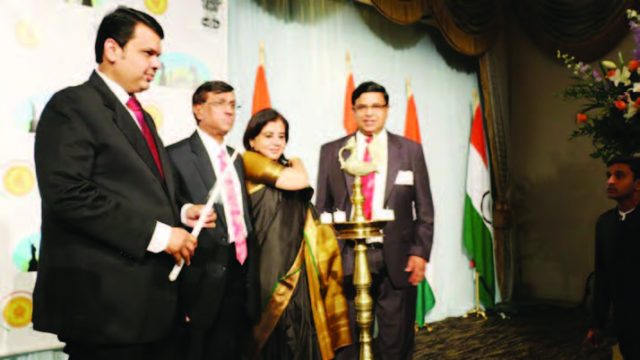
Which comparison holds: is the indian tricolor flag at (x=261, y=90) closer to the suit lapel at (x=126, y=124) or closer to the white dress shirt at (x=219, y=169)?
the white dress shirt at (x=219, y=169)

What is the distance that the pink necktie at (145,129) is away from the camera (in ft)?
5.73

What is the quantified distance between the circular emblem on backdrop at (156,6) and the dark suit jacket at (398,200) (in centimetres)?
114

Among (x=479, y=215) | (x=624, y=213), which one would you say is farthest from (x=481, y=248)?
(x=624, y=213)

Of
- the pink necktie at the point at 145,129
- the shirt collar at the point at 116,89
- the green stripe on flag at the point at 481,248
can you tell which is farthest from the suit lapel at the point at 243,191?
the green stripe on flag at the point at 481,248

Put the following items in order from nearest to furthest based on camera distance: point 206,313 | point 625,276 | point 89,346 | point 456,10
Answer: point 89,346 → point 206,313 → point 625,276 → point 456,10

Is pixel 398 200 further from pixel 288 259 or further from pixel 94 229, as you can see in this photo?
pixel 94 229

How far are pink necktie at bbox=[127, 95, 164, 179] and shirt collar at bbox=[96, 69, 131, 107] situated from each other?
0.06 ft

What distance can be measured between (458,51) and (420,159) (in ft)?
8.47

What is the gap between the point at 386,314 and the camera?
287cm

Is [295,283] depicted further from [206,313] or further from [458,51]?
[458,51]

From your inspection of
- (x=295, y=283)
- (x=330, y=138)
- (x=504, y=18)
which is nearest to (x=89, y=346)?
(x=295, y=283)

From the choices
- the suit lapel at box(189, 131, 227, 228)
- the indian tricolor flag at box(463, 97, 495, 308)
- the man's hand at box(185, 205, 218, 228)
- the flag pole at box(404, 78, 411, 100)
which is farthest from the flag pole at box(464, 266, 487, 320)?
the man's hand at box(185, 205, 218, 228)

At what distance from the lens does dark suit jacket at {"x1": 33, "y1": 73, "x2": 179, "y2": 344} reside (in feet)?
5.03

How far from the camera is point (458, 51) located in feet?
17.2
